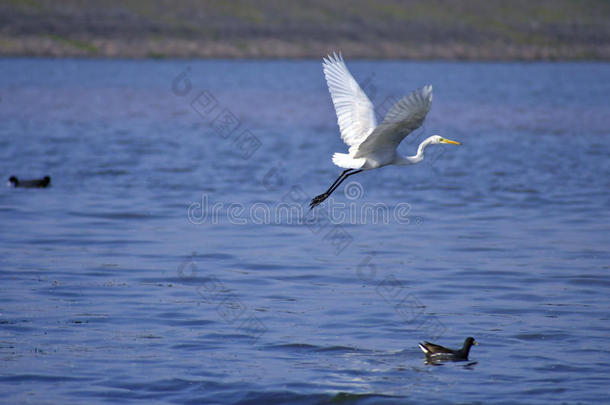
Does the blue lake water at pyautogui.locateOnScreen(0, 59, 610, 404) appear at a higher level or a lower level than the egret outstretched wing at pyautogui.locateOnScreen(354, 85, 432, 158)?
lower

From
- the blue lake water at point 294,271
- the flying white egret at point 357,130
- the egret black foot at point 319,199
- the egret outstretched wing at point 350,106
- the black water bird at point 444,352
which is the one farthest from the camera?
the egret black foot at point 319,199

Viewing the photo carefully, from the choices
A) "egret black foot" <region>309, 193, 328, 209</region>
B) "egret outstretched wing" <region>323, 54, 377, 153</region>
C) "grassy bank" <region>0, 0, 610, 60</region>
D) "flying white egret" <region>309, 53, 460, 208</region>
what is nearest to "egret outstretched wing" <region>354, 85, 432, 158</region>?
"flying white egret" <region>309, 53, 460, 208</region>

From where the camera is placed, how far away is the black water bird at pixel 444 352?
1057 centimetres

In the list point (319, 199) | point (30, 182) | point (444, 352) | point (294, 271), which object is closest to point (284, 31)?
point (30, 182)

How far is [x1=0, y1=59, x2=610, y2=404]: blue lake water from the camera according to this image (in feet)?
33.7

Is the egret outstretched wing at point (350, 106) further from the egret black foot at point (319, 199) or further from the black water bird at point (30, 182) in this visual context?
the black water bird at point (30, 182)

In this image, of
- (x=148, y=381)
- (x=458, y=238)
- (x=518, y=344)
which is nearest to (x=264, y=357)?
(x=148, y=381)

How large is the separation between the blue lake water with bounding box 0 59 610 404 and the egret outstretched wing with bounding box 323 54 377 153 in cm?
234

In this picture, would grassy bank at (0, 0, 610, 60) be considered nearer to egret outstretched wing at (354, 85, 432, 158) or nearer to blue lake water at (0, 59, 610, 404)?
blue lake water at (0, 59, 610, 404)

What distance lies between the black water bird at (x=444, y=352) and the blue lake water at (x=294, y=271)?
118mm

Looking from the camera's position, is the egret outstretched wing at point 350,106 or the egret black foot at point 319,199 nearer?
the egret outstretched wing at point 350,106

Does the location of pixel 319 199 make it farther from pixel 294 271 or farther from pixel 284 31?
pixel 284 31

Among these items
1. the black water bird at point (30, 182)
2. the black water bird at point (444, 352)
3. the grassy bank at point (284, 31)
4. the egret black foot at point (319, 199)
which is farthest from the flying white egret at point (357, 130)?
the grassy bank at point (284, 31)

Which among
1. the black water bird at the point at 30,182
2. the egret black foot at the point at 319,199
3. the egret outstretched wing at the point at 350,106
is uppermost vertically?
the egret outstretched wing at the point at 350,106
